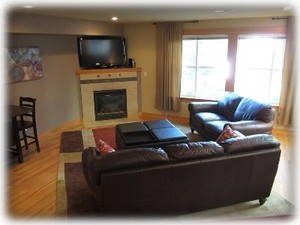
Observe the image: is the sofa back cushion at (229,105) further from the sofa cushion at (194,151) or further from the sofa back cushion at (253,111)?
the sofa cushion at (194,151)

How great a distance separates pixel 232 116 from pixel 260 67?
4.79 feet

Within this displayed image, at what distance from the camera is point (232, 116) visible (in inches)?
198

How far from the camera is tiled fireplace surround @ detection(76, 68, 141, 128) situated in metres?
6.13

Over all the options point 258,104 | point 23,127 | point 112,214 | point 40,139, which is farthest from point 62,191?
point 258,104

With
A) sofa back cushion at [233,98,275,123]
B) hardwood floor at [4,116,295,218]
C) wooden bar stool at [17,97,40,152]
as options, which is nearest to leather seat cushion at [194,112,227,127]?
Answer: sofa back cushion at [233,98,275,123]

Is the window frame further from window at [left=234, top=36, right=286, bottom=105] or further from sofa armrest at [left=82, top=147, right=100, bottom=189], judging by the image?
sofa armrest at [left=82, top=147, right=100, bottom=189]

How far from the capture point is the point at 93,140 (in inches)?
207

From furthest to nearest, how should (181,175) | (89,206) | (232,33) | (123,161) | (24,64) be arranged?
(232,33) < (24,64) < (89,206) < (181,175) < (123,161)

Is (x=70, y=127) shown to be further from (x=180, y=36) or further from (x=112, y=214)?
(x=112, y=214)

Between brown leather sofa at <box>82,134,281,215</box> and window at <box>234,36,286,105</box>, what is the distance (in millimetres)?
3197

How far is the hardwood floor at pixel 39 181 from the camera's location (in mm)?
3086

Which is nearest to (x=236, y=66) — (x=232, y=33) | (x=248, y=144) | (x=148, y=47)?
(x=232, y=33)

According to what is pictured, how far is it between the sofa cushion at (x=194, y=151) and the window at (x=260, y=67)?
3630mm

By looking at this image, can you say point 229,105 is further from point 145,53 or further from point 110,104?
point 110,104
